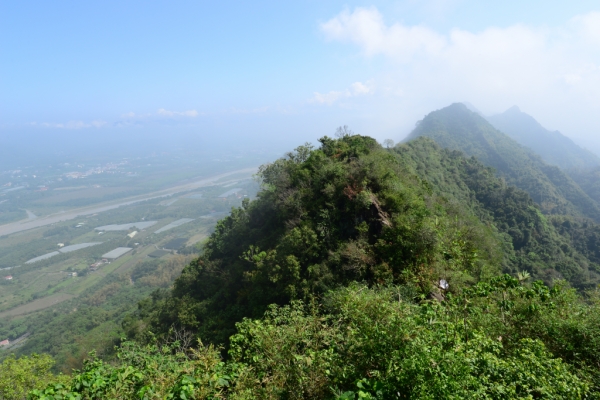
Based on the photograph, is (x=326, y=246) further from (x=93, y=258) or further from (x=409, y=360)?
(x=93, y=258)

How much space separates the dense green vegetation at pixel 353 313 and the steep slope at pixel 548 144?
12096 cm

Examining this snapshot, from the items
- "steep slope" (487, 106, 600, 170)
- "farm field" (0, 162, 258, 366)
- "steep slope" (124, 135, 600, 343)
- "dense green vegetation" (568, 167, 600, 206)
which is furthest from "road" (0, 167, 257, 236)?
"steep slope" (487, 106, 600, 170)

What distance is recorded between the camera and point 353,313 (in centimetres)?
592

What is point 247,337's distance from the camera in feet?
24.1

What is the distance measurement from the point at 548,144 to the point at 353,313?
180 m

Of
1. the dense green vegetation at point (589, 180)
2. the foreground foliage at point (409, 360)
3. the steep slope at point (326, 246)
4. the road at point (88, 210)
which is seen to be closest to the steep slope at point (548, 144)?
the dense green vegetation at point (589, 180)

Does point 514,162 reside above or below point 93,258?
above

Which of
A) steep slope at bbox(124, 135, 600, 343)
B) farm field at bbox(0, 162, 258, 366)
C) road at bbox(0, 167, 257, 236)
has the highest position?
steep slope at bbox(124, 135, 600, 343)

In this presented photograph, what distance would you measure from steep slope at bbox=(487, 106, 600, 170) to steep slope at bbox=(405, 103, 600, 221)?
2950 centimetres

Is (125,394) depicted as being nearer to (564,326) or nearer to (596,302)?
(564,326)

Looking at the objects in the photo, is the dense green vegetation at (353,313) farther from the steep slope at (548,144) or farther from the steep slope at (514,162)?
the steep slope at (548,144)

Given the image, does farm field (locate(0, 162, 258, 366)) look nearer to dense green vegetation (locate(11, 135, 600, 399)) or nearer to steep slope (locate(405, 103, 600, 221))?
dense green vegetation (locate(11, 135, 600, 399))

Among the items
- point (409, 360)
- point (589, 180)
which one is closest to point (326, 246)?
point (409, 360)

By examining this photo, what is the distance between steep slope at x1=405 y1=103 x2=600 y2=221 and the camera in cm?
6074
